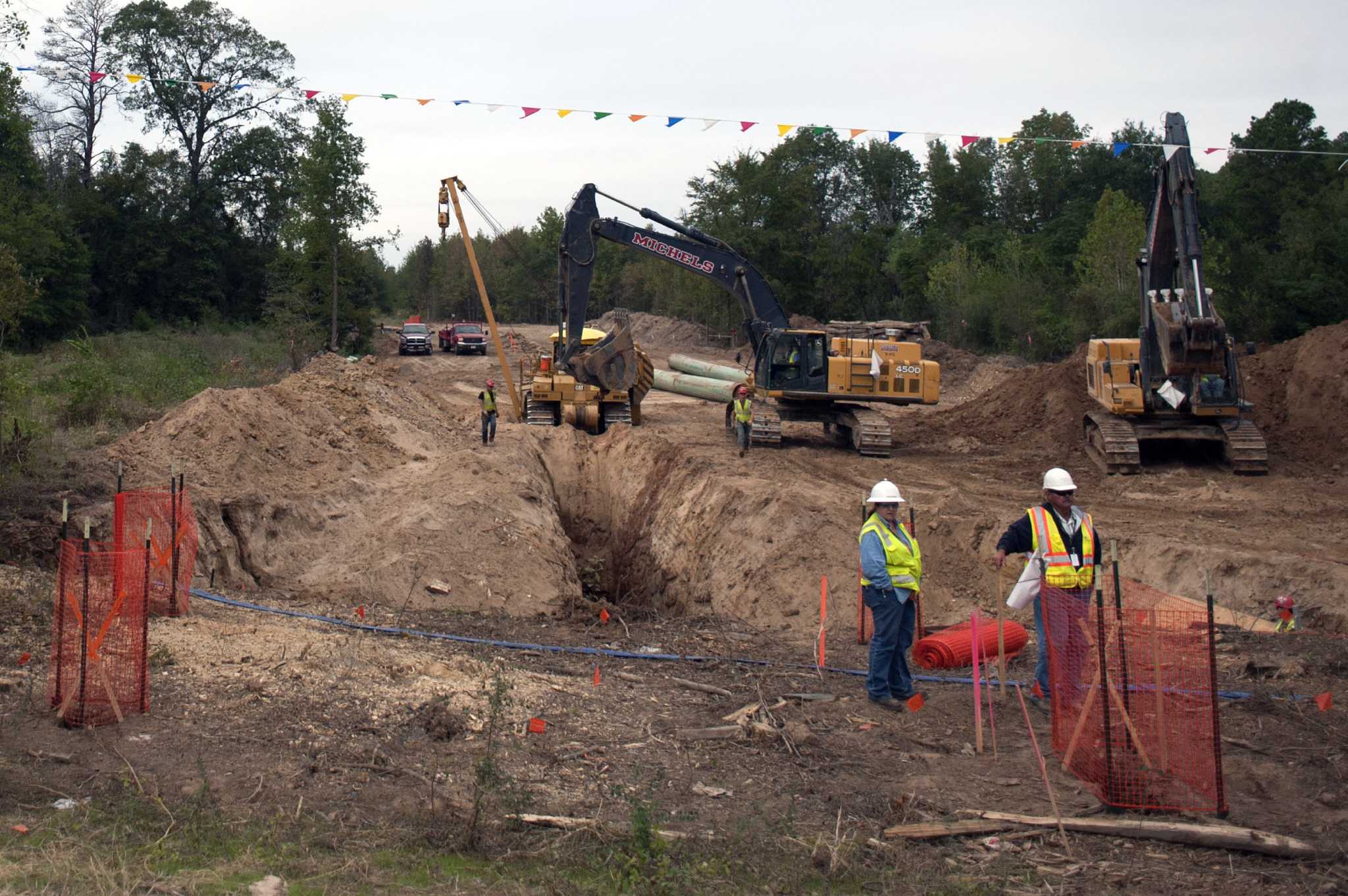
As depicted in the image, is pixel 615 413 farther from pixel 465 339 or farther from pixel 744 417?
pixel 465 339

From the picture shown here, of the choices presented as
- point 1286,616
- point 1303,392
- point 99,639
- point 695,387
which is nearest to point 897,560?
point 99,639

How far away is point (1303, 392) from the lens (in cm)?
2269

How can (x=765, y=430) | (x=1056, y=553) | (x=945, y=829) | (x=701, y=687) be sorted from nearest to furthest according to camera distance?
(x=945, y=829)
(x=1056, y=553)
(x=701, y=687)
(x=765, y=430)

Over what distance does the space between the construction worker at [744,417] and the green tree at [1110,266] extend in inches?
720

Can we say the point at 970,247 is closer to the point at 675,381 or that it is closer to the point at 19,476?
the point at 675,381

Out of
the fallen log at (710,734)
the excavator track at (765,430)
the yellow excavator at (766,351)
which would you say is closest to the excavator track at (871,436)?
the yellow excavator at (766,351)

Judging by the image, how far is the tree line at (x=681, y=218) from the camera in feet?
121

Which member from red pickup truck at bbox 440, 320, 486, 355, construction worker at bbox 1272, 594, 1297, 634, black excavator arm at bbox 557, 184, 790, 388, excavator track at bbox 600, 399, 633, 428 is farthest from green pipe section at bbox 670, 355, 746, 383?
construction worker at bbox 1272, 594, 1297, 634

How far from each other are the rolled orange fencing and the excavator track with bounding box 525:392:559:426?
637 inches

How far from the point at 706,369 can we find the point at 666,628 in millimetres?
24456

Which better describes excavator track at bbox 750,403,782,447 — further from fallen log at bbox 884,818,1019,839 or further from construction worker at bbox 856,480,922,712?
fallen log at bbox 884,818,1019,839

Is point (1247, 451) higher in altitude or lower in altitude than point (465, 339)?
lower

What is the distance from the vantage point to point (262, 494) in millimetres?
16141

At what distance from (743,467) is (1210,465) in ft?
27.4
